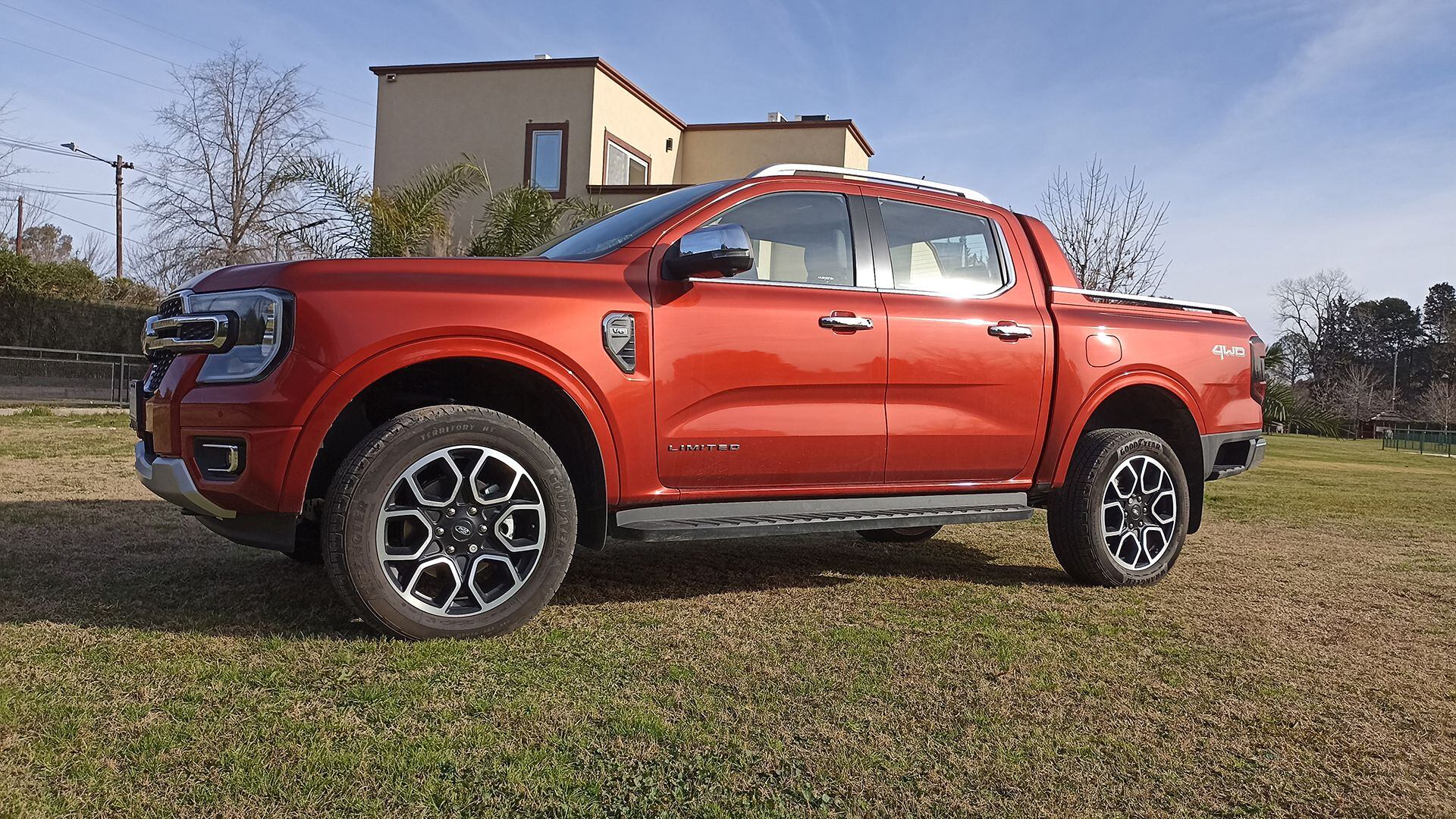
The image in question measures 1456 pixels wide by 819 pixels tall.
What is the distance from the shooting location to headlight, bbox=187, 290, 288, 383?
3.18 metres

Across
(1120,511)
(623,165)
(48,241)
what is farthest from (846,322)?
(48,241)

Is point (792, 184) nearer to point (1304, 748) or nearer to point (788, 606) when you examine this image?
point (788, 606)

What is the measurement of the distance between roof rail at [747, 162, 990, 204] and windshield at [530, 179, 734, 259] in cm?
20

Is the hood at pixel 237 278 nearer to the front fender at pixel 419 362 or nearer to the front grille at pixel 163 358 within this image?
the front grille at pixel 163 358

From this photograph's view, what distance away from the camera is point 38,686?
8.79ft

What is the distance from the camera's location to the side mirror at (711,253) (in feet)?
12.0

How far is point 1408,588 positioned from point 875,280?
3202mm

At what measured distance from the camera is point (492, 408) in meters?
3.89

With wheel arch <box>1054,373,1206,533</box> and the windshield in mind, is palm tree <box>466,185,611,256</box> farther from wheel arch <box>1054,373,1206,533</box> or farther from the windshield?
wheel arch <box>1054,373,1206,533</box>

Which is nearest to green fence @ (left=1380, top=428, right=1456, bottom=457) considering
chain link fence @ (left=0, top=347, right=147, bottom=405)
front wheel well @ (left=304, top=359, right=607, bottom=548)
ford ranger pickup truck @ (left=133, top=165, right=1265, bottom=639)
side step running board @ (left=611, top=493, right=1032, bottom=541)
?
ford ranger pickup truck @ (left=133, top=165, right=1265, bottom=639)

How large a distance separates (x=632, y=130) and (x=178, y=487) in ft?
60.5

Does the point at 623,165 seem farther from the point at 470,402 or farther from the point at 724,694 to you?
the point at 724,694

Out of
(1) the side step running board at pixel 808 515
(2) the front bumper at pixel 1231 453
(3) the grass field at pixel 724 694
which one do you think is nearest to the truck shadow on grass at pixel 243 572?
(3) the grass field at pixel 724 694

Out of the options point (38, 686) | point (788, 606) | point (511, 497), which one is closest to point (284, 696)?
point (38, 686)
